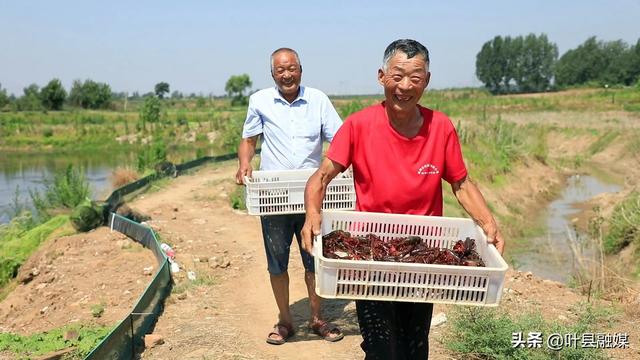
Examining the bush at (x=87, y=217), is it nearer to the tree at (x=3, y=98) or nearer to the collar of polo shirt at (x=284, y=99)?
the collar of polo shirt at (x=284, y=99)

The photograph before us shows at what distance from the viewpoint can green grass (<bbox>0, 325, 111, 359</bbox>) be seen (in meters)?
4.14

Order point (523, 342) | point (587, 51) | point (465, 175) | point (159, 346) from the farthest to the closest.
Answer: point (587, 51)
point (159, 346)
point (523, 342)
point (465, 175)

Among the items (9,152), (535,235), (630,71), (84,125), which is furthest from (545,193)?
(630,71)

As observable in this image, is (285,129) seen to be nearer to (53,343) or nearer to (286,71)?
(286,71)

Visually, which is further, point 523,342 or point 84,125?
point 84,125

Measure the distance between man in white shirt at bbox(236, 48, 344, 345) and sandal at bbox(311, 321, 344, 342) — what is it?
0.43 meters

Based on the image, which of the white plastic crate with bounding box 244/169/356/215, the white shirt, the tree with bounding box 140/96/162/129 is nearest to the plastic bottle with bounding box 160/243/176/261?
the white plastic crate with bounding box 244/169/356/215

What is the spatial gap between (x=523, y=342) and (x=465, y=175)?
1.39m

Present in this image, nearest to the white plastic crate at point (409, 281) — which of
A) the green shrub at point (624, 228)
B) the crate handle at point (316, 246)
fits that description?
the crate handle at point (316, 246)

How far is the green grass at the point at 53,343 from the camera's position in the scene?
13.6 ft

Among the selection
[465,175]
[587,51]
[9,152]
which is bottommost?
[9,152]

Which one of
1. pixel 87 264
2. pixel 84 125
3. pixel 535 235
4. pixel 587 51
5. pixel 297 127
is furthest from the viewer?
pixel 587 51

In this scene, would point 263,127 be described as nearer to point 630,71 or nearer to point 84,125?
point 84,125

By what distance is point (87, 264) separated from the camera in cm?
677
